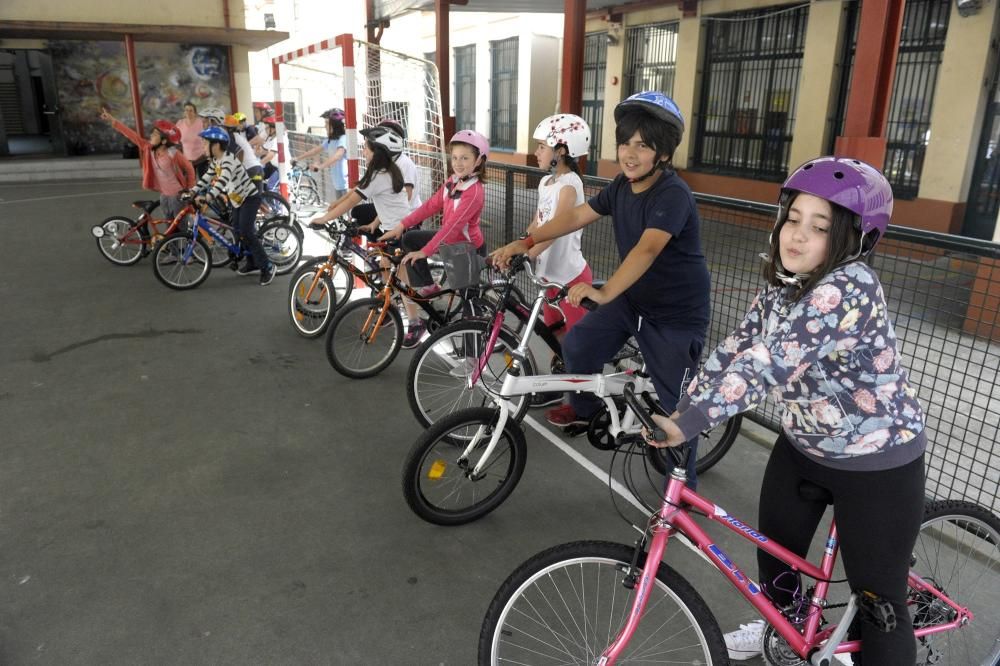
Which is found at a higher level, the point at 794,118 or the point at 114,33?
the point at 114,33

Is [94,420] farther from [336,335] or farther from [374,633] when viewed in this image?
[374,633]

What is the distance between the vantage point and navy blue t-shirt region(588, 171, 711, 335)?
291 cm

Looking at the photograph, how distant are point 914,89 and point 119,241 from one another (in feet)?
A: 35.4

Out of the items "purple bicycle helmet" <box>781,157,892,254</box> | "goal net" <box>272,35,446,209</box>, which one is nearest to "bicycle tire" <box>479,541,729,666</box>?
"purple bicycle helmet" <box>781,157,892,254</box>

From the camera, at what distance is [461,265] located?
148 inches

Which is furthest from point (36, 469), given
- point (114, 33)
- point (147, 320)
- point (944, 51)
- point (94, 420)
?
point (114, 33)

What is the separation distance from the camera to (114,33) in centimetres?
1694

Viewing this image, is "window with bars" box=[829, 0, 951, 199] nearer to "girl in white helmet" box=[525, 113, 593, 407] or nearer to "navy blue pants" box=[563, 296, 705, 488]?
"girl in white helmet" box=[525, 113, 593, 407]

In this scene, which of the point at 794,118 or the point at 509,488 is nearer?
the point at 509,488

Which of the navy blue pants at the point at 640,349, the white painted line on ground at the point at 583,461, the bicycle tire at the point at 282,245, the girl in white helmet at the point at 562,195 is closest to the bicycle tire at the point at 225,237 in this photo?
the bicycle tire at the point at 282,245

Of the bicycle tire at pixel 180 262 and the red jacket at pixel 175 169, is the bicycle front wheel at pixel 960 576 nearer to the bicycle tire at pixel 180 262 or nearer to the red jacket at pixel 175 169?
the bicycle tire at pixel 180 262

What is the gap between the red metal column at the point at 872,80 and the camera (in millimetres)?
4207

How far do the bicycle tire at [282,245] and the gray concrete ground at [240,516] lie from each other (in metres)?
2.49

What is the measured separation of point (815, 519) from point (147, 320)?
595 cm
